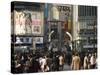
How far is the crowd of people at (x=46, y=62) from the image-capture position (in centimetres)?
145

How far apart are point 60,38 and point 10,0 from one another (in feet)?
1.38

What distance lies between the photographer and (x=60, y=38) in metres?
1.55

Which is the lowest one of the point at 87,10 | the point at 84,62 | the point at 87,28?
the point at 84,62

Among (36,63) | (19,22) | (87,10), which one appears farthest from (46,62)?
(87,10)

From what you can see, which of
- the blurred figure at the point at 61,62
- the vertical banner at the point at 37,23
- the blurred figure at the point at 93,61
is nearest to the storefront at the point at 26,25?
the vertical banner at the point at 37,23

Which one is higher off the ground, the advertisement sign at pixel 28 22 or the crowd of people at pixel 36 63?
the advertisement sign at pixel 28 22

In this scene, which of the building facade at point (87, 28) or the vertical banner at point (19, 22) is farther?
the building facade at point (87, 28)

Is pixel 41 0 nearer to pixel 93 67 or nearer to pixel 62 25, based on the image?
pixel 62 25

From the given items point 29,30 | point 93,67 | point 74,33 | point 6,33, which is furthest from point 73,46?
point 6,33

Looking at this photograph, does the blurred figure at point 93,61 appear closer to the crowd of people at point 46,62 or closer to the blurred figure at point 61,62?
the crowd of people at point 46,62

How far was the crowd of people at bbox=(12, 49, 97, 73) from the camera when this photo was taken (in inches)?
56.9

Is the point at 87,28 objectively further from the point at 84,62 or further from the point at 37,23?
the point at 37,23

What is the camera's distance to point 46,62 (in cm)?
151

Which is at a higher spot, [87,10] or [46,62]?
[87,10]
